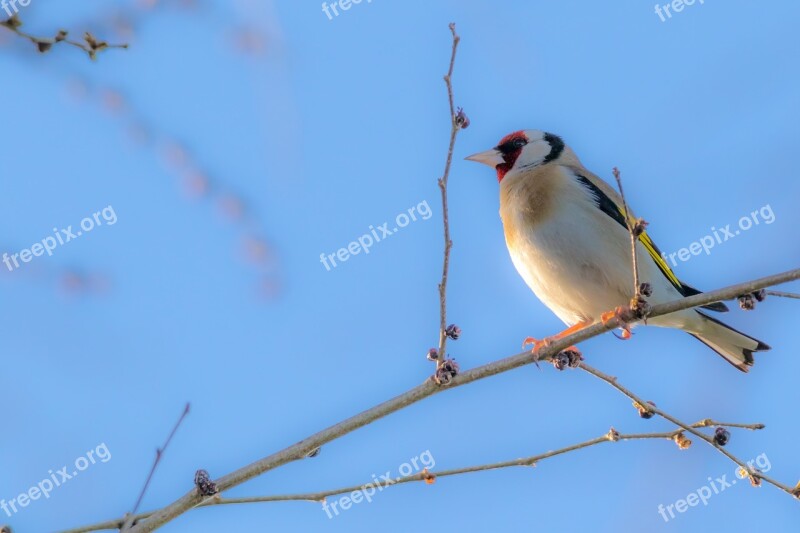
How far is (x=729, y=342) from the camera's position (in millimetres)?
4484

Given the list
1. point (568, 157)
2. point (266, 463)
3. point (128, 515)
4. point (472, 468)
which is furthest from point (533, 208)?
point (128, 515)

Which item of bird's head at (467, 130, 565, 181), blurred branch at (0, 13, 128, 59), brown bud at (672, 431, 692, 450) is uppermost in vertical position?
blurred branch at (0, 13, 128, 59)

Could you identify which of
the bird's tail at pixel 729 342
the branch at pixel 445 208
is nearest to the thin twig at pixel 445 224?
the branch at pixel 445 208

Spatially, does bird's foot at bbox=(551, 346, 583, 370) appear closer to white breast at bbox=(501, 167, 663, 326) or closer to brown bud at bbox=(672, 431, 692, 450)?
brown bud at bbox=(672, 431, 692, 450)

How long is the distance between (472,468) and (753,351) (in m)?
2.42

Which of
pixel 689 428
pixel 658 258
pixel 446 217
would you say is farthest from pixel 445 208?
pixel 658 258

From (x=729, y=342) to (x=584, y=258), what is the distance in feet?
3.01

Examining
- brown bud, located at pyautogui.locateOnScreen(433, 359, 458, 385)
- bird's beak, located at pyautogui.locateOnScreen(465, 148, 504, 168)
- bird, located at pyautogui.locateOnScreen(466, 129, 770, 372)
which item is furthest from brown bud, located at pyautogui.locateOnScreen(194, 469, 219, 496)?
bird's beak, located at pyautogui.locateOnScreen(465, 148, 504, 168)

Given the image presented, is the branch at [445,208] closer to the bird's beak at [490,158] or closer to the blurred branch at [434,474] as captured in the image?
the blurred branch at [434,474]

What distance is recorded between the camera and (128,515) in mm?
2359

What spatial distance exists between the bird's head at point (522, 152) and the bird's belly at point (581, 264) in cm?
86

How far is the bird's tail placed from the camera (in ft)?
14.5

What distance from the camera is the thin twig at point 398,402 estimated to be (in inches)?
96.0

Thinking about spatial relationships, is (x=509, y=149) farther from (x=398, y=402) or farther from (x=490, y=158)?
(x=398, y=402)
